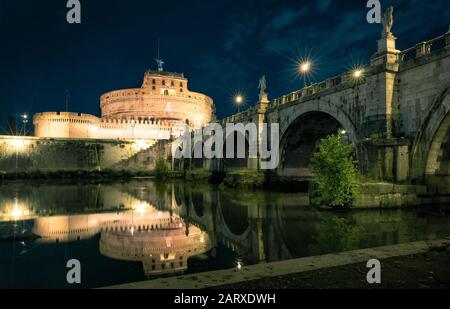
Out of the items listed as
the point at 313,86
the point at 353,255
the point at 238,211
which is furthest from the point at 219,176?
the point at 353,255

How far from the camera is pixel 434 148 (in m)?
13.9

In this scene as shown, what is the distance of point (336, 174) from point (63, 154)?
161 feet

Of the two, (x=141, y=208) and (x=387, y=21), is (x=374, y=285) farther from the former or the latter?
(x=387, y=21)

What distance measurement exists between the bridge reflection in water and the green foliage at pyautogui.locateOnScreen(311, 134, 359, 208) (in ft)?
2.86

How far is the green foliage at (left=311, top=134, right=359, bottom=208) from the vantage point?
13.5 metres

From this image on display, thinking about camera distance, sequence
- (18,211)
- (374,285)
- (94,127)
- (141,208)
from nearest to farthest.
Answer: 1. (374,285)
2. (18,211)
3. (141,208)
4. (94,127)

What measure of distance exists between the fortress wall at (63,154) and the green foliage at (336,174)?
147ft

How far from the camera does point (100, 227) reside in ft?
38.1

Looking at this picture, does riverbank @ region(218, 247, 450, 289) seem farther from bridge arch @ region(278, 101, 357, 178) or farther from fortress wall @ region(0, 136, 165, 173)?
fortress wall @ region(0, 136, 165, 173)

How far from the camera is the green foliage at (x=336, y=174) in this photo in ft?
44.4

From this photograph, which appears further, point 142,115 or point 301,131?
point 142,115

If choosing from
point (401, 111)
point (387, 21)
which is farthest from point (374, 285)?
point (387, 21)

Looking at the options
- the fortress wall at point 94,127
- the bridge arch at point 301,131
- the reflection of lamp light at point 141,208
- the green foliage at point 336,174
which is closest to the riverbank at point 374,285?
the green foliage at point 336,174

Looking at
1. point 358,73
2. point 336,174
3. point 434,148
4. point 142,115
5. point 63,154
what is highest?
point 142,115
